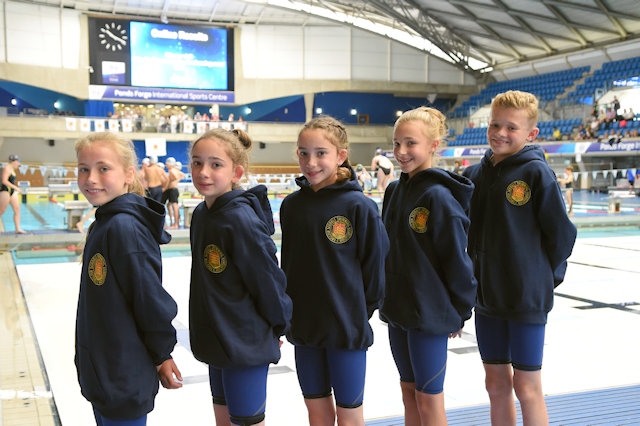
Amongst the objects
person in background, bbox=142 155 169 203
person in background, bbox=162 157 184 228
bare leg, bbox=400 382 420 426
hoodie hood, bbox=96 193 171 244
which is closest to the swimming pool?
person in background, bbox=142 155 169 203

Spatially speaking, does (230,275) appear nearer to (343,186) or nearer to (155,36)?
(343,186)

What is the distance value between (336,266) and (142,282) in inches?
30.5

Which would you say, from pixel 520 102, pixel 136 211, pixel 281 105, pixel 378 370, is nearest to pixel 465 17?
pixel 281 105

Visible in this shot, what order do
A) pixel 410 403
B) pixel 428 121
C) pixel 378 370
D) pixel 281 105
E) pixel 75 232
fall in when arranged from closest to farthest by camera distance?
pixel 428 121
pixel 410 403
pixel 378 370
pixel 75 232
pixel 281 105

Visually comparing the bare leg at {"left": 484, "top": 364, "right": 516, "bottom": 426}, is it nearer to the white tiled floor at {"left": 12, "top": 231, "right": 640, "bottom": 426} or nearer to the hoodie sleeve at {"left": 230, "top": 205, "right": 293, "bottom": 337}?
the white tiled floor at {"left": 12, "top": 231, "right": 640, "bottom": 426}

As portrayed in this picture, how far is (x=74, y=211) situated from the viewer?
12352 millimetres

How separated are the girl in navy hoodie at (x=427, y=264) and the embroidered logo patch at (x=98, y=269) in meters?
1.19

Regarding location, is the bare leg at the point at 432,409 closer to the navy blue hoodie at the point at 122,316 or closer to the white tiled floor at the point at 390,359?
the white tiled floor at the point at 390,359

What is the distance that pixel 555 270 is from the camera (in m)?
2.88

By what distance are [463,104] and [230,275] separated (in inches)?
1501

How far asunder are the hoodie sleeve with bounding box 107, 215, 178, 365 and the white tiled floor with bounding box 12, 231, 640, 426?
1.49 m

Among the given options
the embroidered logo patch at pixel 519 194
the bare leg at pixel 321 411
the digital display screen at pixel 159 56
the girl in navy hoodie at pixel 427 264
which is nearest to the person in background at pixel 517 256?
the embroidered logo patch at pixel 519 194

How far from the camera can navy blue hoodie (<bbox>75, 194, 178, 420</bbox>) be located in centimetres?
207

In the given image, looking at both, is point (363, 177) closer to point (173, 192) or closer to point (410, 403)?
point (173, 192)
